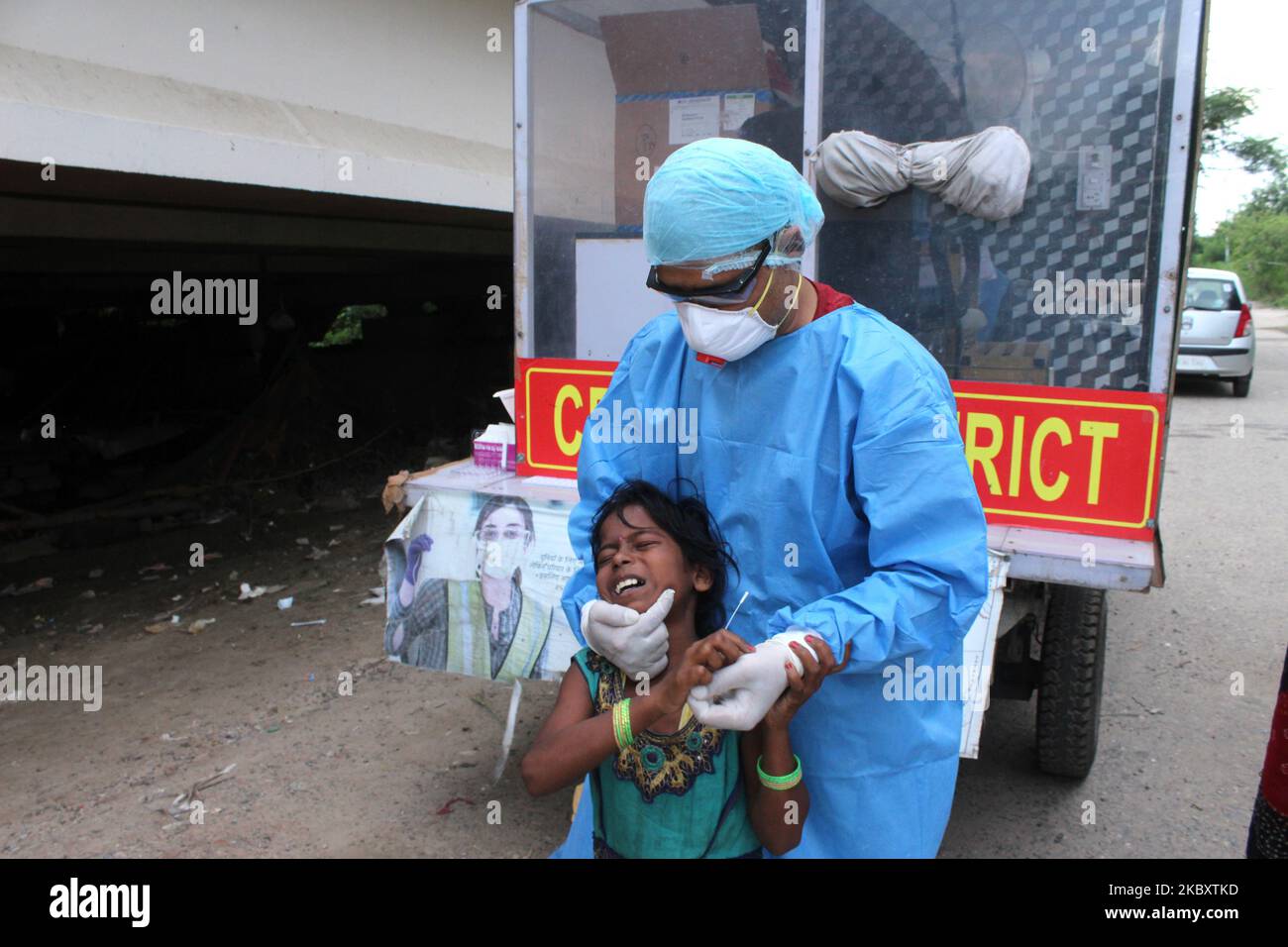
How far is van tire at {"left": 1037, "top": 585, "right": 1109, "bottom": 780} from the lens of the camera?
133 inches

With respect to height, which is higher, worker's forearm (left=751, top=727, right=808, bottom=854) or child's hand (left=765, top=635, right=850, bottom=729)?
child's hand (left=765, top=635, right=850, bottom=729)

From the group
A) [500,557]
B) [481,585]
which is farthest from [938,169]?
[481,585]

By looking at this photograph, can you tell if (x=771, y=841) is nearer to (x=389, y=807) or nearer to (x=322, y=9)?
(x=389, y=807)

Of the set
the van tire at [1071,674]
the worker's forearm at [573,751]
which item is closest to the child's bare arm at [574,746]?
the worker's forearm at [573,751]

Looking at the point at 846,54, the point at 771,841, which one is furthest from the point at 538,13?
the point at 771,841

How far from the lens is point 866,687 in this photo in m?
1.76

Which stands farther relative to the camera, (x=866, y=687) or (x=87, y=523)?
(x=87, y=523)

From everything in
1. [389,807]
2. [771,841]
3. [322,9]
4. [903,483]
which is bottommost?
[389,807]

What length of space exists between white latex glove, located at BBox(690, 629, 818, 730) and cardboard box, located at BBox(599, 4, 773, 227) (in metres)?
1.99

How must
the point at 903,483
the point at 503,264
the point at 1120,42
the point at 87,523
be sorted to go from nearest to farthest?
the point at 903,483
the point at 1120,42
the point at 87,523
the point at 503,264

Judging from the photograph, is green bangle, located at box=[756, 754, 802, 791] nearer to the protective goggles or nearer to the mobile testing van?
the protective goggles

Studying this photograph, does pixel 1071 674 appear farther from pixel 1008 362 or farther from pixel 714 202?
pixel 714 202

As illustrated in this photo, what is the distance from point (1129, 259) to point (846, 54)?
3.29 feet

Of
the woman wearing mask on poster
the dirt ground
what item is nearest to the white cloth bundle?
the woman wearing mask on poster
